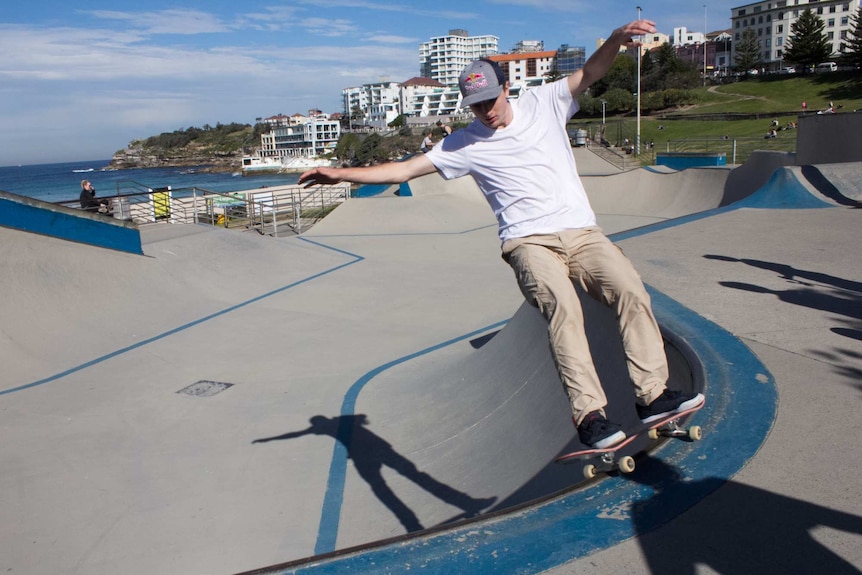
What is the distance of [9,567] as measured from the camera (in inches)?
172

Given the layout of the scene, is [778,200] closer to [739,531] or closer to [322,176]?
[322,176]

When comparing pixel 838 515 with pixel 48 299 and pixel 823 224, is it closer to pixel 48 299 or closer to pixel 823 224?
pixel 823 224

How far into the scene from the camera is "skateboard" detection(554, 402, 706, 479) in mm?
2646

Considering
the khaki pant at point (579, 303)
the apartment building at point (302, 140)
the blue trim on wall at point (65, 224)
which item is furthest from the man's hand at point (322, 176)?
the apartment building at point (302, 140)

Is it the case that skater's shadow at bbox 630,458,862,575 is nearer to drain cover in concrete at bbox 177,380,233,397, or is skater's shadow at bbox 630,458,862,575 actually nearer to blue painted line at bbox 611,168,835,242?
drain cover in concrete at bbox 177,380,233,397

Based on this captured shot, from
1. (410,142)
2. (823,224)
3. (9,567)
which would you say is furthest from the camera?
(410,142)

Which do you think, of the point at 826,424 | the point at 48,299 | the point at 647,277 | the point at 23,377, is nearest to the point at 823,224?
the point at 647,277

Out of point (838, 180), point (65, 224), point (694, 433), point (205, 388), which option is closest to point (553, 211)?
point (694, 433)

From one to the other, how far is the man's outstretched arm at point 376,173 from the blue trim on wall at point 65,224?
29.2 feet

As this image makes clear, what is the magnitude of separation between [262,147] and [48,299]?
179 meters

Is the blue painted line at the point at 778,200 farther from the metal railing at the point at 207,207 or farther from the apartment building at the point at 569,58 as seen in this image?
the apartment building at the point at 569,58

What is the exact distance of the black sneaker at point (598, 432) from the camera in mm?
2646

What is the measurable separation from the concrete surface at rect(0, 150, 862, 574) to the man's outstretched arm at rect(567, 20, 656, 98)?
5.22 ft

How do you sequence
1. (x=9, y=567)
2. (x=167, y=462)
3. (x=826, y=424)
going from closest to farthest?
(x=826, y=424), (x=9, y=567), (x=167, y=462)
